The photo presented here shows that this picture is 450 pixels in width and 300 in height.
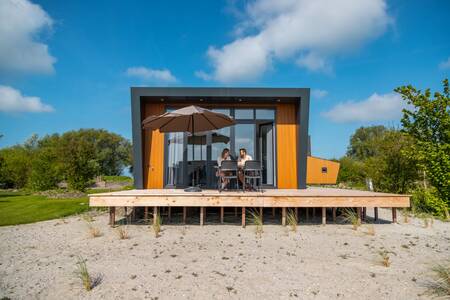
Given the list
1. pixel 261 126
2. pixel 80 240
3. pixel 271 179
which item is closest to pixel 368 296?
pixel 80 240

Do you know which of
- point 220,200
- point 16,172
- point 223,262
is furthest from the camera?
point 16,172

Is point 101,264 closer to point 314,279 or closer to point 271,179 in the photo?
point 314,279

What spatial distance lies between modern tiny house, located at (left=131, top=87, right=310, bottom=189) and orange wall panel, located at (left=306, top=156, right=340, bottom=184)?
14.3 metres

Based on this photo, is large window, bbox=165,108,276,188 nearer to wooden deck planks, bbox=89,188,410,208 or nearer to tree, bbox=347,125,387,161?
wooden deck planks, bbox=89,188,410,208

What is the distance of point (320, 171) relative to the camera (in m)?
21.1

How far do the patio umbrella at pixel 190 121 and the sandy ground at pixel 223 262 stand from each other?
2.13m

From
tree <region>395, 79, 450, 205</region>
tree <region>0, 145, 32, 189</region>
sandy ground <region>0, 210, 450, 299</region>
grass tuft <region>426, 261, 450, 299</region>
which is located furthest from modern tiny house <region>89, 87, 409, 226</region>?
tree <region>0, 145, 32, 189</region>

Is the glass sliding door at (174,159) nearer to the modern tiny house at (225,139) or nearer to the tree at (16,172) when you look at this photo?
the modern tiny house at (225,139)

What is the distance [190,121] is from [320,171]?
56.7 ft

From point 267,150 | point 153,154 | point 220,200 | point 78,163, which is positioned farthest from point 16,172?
point 220,200

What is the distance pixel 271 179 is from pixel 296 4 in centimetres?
555

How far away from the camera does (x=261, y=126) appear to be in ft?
25.8

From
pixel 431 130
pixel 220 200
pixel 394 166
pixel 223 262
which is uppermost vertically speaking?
pixel 431 130

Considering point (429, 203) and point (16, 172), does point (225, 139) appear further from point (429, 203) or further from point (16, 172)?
point (16, 172)
